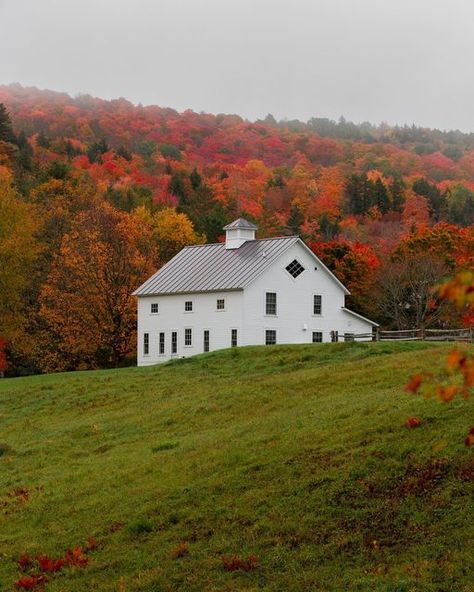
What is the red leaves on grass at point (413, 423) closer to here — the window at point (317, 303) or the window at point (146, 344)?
the window at point (317, 303)

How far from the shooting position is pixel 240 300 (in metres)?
57.7

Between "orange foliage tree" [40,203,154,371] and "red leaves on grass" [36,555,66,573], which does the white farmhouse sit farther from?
"red leaves on grass" [36,555,66,573]

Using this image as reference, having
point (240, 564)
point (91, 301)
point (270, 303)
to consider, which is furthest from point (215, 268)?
point (240, 564)

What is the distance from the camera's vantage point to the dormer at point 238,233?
2422 inches

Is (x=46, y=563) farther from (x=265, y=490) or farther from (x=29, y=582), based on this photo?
(x=265, y=490)

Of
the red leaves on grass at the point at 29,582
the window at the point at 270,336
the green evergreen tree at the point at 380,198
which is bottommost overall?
the red leaves on grass at the point at 29,582

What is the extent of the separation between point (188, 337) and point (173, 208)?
113 ft

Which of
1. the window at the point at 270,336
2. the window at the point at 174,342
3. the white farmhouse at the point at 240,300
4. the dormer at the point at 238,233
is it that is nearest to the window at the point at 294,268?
the white farmhouse at the point at 240,300

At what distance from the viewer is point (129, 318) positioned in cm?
6581

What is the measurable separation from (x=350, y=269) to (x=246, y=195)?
49437 millimetres

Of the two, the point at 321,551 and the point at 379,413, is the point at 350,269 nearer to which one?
the point at 379,413

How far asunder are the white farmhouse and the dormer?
6 cm

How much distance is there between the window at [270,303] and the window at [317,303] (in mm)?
2819

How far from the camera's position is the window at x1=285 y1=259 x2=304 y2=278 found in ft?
196
